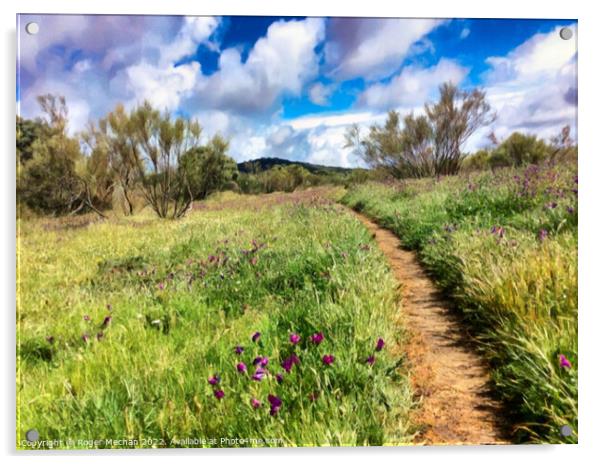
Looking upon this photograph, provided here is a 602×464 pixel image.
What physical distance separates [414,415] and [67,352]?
2.51m

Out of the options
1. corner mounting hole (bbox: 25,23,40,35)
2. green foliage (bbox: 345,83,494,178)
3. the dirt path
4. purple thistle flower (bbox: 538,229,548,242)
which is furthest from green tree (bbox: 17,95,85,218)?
purple thistle flower (bbox: 538,229,548,242)

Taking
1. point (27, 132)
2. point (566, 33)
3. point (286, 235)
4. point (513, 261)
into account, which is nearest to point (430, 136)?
point (566, 33)

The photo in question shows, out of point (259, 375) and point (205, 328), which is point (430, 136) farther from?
point (259, 375)

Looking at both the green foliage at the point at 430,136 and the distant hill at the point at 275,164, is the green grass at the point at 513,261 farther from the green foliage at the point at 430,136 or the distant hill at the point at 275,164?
the distant hill at the point at 275,164

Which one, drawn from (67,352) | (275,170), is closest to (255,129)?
(275,170)

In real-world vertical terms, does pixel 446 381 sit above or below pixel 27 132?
below

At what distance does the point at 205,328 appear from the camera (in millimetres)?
3227

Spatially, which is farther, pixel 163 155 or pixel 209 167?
pixel 163 155

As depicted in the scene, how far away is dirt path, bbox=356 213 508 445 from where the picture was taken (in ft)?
7.76

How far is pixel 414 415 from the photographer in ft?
7.76

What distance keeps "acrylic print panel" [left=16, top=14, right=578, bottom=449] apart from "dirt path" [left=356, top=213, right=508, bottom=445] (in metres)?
0.02

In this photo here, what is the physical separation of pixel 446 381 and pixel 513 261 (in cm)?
128

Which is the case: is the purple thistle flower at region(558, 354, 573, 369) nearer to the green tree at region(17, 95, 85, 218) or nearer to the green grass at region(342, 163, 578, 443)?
the green grass at region(342, 163, 578, 443)

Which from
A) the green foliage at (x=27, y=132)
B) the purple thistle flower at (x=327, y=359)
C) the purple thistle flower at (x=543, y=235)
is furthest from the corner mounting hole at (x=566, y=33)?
the green foliage at (x=27, y=132)
